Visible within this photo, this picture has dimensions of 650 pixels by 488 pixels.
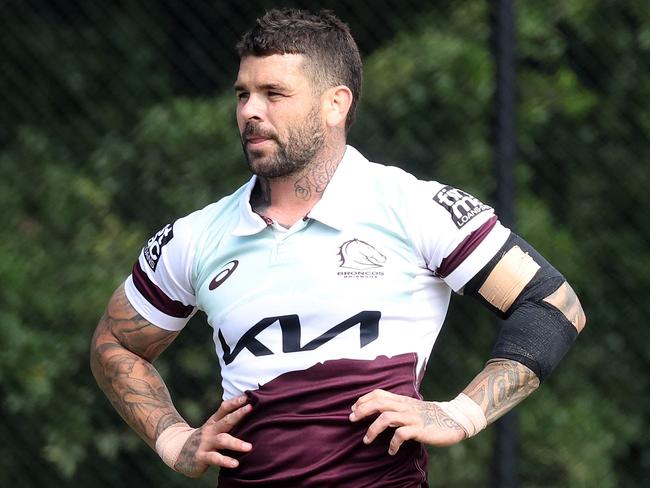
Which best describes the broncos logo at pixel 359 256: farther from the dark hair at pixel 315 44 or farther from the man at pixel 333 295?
the dark hair at pixel 315 44

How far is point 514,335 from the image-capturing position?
102 inches

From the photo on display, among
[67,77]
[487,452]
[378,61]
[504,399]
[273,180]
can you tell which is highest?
[67,77]

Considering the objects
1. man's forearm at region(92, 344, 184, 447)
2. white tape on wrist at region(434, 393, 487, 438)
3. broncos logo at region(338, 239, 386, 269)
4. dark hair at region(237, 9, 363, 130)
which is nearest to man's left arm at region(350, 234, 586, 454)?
white tape on wrist at region(434, 393, 487, 438)

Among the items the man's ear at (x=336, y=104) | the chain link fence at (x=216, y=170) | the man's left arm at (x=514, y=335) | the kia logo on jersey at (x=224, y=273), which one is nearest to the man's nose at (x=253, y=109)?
the man's ear at (x=336, y=104)

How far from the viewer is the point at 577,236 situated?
447cm

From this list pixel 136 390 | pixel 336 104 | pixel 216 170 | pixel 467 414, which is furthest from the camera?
pixel 216 170

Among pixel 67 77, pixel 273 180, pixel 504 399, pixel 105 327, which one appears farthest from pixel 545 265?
pixel 67 77

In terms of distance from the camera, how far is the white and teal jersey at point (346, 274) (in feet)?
8.38

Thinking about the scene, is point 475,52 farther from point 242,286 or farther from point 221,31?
point 242,286

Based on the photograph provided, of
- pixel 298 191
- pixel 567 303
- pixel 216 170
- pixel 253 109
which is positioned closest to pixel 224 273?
pixel 298 191

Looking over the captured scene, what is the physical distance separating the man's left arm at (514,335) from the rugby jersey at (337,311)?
0.06 m

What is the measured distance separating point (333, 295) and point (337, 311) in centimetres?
3

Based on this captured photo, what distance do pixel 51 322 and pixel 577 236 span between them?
182cm

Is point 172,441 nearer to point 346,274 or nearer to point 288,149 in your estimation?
point 346,274
